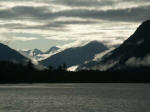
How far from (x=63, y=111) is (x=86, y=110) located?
9.38m

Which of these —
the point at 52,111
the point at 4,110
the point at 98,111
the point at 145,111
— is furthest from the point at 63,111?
the point at 145,111

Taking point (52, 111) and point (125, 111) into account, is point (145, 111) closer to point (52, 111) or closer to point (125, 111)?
point (125, 111)

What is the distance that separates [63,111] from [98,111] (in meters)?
12.9

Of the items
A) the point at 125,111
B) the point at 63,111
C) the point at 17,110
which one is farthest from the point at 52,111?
the point at 125,111

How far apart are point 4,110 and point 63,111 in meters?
21.6

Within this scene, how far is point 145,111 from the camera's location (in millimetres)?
135250

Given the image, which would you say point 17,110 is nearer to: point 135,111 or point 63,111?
point 63,111

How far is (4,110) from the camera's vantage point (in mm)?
134375

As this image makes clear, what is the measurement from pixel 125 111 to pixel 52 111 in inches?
1065

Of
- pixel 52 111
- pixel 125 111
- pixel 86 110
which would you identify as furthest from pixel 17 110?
pixel 125 111

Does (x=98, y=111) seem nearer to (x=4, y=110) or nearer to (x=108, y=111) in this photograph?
(x=108, y=111)

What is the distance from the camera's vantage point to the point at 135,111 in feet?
445

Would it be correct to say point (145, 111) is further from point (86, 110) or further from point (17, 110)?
point (17, 110)

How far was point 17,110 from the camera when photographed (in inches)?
5335
